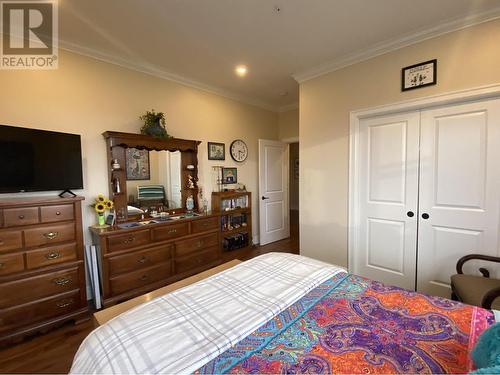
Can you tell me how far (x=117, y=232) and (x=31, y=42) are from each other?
6.52 ft

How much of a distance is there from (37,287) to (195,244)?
5.05 ft

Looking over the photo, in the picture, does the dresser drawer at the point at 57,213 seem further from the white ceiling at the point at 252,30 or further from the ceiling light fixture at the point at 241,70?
the ceiling light fixture at the point at 241,70

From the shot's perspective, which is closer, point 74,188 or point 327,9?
point 327,9

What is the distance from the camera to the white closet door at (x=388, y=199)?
2363 millimetres

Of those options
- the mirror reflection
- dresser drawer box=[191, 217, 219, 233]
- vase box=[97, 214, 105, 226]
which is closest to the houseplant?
the mirror reflection

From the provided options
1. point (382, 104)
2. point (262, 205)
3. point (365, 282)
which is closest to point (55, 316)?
point (365, 282)

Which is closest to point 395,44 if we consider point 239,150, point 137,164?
point 239,150

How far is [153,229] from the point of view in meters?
2.63

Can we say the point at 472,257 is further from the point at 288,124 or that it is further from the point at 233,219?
the point at 288,124

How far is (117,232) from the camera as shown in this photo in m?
2.35

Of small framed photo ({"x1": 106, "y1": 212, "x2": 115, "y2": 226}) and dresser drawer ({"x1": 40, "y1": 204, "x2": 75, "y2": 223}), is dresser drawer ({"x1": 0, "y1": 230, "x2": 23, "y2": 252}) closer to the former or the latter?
dresser drawer ({"x1": 40, "y1": 204, "x2": 75, "y2": 223})

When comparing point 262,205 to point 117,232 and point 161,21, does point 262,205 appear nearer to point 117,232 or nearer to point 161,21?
point 117,232

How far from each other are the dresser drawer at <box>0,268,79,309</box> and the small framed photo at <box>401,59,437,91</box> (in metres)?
3.63

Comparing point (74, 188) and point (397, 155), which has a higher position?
point (397, 155)
